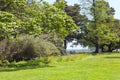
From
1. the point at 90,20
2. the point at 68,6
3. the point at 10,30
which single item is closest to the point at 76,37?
the point at 68,6

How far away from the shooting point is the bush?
27.6m

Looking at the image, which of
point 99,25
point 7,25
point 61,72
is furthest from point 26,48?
point 99,25

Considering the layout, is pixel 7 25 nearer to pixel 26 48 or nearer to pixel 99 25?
pixel 26 48

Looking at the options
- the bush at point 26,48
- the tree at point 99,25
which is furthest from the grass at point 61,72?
the tree at point 99,25

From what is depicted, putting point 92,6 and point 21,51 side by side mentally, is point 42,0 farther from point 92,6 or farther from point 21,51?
point 92,6

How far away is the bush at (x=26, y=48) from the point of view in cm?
2760

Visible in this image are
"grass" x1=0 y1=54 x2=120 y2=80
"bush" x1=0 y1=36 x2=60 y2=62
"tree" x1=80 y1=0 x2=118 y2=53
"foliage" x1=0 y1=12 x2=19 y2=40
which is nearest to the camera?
"grass" x1=0 y1=54 x2=120 y2=80

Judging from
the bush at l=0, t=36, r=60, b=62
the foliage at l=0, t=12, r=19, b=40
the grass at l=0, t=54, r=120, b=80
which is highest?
the foliage at l=0, t=12, r=19, b=40

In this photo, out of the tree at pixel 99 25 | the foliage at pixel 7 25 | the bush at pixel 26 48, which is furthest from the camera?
the tree at pixel 99 25

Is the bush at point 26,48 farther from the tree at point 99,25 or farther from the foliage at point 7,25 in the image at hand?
the tree at point 99,25

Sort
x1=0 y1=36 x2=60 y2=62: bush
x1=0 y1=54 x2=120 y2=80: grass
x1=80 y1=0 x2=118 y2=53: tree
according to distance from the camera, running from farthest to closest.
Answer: x1=80 y1=0 x2=118 y2=53: tree, x1=0 y1=36 x2=60 y2=62: bush, x1=0 y1=54 x2=120 y2=80: grass

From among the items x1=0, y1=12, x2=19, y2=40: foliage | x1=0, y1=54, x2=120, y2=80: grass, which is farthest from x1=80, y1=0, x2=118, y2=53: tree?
x1=0, y1=12, x2=19, y2=40: foliage

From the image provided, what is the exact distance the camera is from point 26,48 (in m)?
28.4

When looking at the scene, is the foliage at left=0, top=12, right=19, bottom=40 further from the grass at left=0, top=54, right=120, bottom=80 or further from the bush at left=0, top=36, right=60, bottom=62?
the bush at left=0, top=36, right=60, bottom=62
